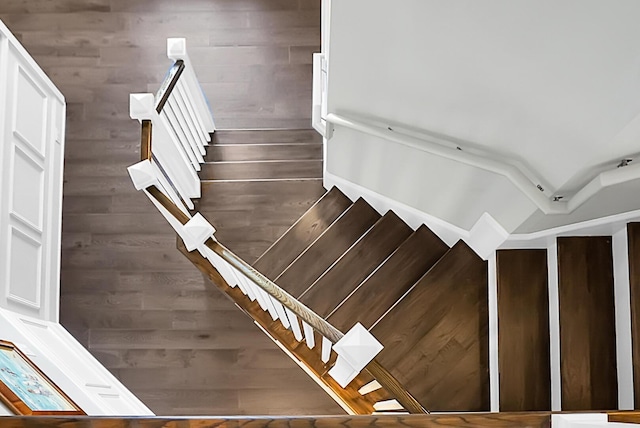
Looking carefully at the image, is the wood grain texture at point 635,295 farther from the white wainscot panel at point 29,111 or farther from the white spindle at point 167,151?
the white wainscot panel at point 29,111

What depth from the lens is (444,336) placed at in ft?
11.7

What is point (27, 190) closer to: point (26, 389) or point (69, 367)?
point (69, 367)

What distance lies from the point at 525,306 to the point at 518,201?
74 cm

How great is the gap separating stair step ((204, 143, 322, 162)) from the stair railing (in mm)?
472

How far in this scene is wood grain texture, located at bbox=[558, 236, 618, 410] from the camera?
3.09 meters

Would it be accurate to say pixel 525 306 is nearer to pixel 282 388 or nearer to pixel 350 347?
pixel 350 347

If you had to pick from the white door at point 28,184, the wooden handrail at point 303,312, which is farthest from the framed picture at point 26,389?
the wooden handrail at point 303,312

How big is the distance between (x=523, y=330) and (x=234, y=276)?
1.31m

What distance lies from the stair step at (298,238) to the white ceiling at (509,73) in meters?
1.55

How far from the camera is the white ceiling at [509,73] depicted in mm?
1708

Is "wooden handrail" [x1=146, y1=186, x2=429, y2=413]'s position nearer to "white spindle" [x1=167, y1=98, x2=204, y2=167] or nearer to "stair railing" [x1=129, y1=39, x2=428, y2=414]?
"stair railing" [x1=129, y1=39, x2=428, y2=414]

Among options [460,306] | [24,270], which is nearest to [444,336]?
[460,306]

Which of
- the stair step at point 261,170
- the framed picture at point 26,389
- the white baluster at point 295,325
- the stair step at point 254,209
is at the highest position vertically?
the stair step at point 261,170

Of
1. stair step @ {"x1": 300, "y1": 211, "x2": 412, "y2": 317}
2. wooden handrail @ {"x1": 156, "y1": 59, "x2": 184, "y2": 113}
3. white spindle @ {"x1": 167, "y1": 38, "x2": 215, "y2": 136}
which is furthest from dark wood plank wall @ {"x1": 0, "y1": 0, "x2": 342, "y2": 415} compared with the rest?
wooden handrail @ {"x1": 156, "y1": 59, "x2": 184, "y2": 113}
